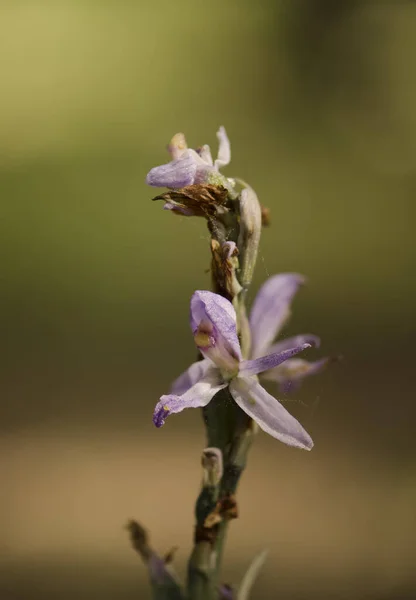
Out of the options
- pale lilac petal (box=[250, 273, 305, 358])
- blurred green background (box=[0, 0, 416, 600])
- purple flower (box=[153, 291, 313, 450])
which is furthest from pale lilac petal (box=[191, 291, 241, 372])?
blurred green background (box=[0, 0, 416, 600])

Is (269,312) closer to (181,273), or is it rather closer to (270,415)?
(270,415)

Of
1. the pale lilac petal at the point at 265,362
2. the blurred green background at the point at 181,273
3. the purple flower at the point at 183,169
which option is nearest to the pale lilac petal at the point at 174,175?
the purple flower at the point at 183,169

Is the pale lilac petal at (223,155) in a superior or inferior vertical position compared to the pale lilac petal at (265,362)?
superior

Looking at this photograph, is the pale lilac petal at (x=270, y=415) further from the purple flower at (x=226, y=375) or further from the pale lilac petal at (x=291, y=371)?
the pale lilac petal at (x=291, y=371)

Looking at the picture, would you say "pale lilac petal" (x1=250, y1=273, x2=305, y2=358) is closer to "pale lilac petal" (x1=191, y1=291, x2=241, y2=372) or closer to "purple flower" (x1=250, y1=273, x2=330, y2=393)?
"purple flower" (x1=250, y1=273, x2=330, y2=393)

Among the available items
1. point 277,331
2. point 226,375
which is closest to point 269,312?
point 277,331
